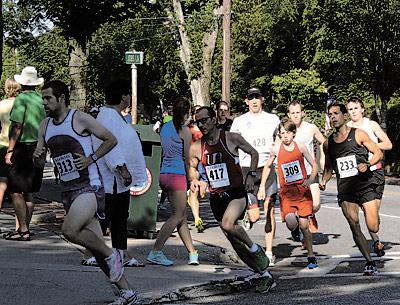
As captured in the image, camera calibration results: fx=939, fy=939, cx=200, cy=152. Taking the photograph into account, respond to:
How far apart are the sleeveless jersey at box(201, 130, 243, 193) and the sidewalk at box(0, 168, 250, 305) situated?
0.87 meters

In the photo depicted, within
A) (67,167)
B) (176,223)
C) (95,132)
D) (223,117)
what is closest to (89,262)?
(176,223)

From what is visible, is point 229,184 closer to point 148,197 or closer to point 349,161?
point 349,161

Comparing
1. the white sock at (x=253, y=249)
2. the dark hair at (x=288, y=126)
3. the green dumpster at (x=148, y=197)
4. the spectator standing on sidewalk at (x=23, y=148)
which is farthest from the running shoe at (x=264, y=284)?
the green dumpster at (x=148, y=197)

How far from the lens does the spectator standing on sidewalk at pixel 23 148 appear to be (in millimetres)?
10430

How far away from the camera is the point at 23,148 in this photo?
414 inches

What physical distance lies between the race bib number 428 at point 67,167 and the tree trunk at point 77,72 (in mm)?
12155

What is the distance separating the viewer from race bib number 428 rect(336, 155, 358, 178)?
9914 mm

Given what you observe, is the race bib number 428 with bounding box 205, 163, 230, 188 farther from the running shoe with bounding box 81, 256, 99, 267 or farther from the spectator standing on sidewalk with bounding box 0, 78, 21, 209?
the spectator standing on sidewalk with bounding box 0, 78, 21, 209

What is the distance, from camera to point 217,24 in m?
34.2

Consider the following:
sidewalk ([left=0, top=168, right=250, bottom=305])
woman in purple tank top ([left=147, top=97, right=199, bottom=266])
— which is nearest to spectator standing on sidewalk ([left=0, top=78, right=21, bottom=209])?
sidewalk ([left=0, top=168, right=250, bottom=305])

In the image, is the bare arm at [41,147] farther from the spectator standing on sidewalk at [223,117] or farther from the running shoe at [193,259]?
the spectator standing on sidewalk at [223,117]

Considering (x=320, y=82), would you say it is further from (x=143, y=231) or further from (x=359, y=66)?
(x=143, y=231)

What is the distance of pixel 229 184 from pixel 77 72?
11.8m

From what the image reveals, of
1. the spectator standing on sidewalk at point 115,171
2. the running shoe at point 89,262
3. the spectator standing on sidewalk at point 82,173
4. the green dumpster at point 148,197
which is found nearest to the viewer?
the spectator standing on sidewalk at point 82,173
